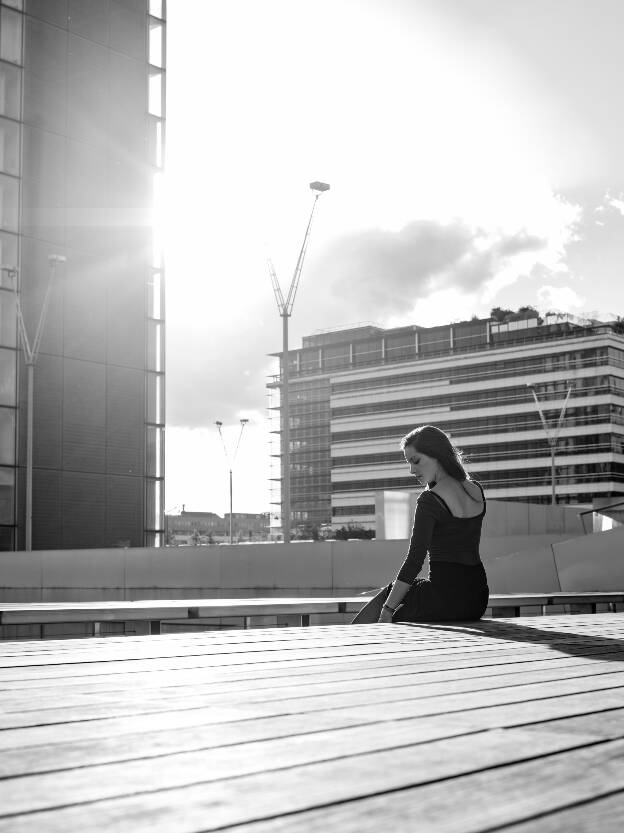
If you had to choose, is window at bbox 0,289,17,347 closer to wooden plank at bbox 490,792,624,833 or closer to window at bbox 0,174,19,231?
window at bbox 0,174,19,231

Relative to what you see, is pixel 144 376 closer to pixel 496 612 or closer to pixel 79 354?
pixel 79 354

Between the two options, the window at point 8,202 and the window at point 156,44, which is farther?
the window at point 156,44

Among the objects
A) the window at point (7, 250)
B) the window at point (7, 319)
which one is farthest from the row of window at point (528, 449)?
the window at point (7, 250)

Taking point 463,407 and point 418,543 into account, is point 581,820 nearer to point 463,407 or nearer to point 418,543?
point 418,543

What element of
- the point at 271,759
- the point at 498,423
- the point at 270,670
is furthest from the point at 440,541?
the point at 498,423

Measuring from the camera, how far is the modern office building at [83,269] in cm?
3825

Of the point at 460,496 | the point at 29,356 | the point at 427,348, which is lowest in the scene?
the point at 460,496

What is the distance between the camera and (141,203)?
41.8m

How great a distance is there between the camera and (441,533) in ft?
20.2

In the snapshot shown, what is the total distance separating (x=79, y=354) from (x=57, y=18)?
39.3 feet

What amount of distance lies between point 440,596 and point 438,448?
0.88 metres

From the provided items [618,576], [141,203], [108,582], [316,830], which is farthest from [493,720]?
[141,203]

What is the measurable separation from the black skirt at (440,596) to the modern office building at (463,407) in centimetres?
10896

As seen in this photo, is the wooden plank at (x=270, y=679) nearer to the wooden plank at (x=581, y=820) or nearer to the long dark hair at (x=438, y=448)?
the wooden plank at (x=581, y=820)
